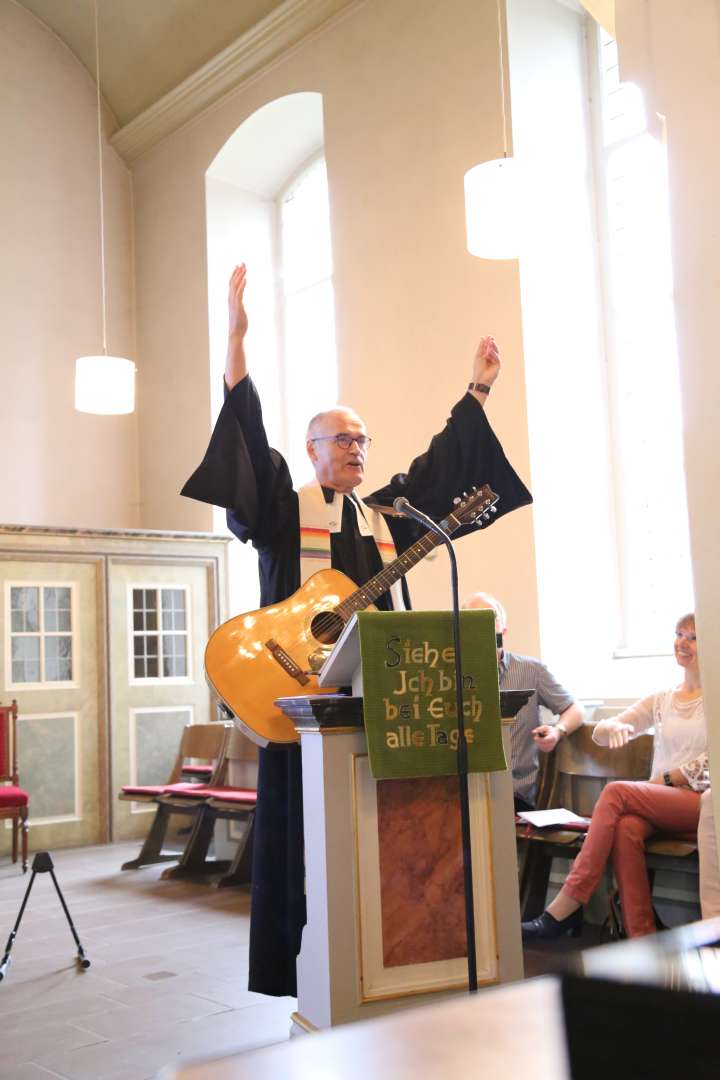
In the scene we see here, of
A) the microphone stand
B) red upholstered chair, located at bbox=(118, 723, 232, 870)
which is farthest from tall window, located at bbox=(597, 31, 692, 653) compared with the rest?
the microphone stand

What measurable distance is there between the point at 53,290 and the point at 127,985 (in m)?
6.67

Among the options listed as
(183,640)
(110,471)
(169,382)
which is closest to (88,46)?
(169,382)

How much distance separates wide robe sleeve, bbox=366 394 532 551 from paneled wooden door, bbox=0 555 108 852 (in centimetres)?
505

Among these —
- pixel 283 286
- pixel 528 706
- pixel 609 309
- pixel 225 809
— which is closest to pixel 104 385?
pixel 283 286

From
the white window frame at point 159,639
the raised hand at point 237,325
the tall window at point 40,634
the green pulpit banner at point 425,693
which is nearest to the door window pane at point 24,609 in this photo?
the tall window at point 40,634

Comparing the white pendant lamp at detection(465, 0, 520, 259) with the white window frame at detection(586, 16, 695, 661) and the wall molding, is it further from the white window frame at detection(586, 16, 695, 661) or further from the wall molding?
the wall molding

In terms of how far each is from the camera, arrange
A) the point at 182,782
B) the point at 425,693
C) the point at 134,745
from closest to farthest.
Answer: the point at 425,693 < the point at 182,782 < the point at 134,745

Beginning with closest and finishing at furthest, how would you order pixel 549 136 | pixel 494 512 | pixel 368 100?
pixel 494 512, pixel 549 136, pixel 368 100

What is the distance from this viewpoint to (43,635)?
316 inches

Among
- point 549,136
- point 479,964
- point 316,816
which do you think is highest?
point 549,136

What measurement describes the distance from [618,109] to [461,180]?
1.07 metres

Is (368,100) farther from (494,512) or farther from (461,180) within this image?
(494,512)

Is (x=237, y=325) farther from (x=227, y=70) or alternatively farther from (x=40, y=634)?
(x=227, y=70)

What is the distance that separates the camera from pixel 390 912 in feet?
9.05
